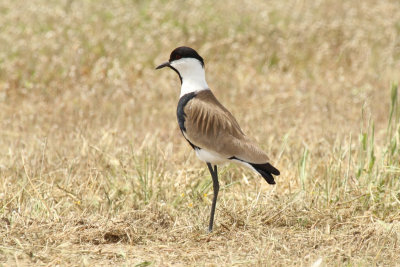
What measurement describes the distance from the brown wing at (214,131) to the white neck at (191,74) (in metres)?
0.06

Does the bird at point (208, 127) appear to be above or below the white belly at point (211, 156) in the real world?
above

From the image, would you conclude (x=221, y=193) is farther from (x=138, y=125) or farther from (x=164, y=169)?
(x=138, y=125)

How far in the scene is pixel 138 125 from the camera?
7039mm

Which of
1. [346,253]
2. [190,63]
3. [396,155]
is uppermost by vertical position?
[190,63]

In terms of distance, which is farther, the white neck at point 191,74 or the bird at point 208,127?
the white neck at point 191,74

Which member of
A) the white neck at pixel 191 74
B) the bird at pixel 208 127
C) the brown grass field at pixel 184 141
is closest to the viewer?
the brown grass field at pixel 184 141

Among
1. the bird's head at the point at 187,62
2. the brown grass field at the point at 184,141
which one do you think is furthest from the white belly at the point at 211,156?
the bird's head at the point at 187,62

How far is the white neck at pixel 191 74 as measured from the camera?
4.41 m

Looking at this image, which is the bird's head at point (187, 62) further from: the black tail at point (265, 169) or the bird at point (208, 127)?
the black tail at point (265, 169)

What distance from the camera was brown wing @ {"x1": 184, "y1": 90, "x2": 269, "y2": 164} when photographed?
A: 4.26m

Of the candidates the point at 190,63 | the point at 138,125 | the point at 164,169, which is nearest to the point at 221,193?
the point at 164,169

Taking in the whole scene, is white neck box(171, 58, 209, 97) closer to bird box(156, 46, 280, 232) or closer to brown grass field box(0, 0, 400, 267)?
bird box(156, 46, 280, 232)

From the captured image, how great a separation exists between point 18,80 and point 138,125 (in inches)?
86.4

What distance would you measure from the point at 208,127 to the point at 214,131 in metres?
0.05
